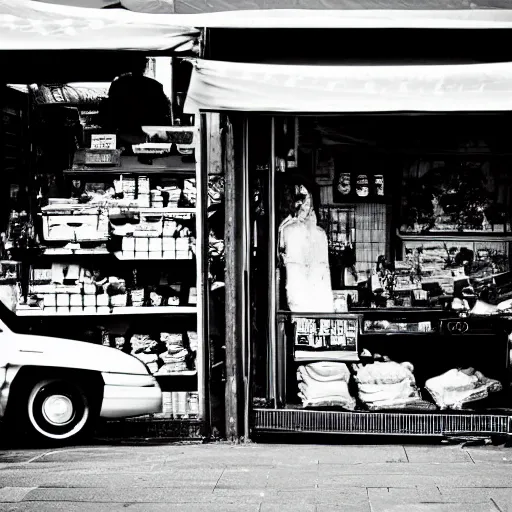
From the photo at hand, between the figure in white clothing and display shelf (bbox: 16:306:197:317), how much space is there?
0.94 metres

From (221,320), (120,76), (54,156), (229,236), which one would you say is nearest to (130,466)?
(221,320)

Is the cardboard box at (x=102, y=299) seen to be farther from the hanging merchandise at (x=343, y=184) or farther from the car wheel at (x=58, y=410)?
the hanging merchandise at (x=343, y=184)

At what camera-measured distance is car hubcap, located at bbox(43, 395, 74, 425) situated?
801 cm

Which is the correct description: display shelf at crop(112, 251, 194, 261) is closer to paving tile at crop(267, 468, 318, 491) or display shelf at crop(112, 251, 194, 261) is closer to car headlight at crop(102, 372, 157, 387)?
car headlight at crop(102, 372, 157, 387)

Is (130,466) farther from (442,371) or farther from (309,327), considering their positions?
(442,371)

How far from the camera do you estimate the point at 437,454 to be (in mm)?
7715

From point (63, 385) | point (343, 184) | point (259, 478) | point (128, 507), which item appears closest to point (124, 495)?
point (128, 507)

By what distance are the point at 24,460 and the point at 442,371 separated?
12.0 ft

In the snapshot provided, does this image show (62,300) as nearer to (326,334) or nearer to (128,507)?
(326,334)

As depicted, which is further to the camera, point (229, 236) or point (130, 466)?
point (229, 236)

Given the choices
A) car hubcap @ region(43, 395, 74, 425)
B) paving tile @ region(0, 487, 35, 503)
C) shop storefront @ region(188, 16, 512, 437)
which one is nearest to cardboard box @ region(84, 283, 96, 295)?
car hubcap @ region(43, 395, 74, 425)

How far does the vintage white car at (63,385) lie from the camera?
313 inches

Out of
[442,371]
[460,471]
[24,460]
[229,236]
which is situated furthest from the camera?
[442,371]

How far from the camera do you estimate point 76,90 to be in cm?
818
